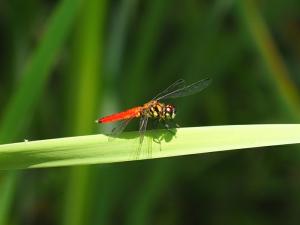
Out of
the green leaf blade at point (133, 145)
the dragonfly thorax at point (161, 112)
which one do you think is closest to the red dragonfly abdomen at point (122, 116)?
the dragonfly thorax at point (161, 112)

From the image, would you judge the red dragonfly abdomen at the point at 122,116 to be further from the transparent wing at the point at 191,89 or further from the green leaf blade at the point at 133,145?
the green leaf blade at the point at 133,145

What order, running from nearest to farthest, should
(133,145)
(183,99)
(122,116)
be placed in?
(133,145)
(122,116)
(183,99)

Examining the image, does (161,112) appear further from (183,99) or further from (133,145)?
(183,99)

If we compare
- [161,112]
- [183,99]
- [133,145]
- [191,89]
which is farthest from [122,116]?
[183,99]

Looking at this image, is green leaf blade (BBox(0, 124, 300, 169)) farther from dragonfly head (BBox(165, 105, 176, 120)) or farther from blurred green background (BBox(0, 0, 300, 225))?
→ blurred green background (BBox(0, 0, 300, 225))

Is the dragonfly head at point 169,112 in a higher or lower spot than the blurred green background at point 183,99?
lower

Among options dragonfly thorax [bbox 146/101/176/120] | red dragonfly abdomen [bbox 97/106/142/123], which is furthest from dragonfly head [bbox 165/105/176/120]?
red dragonfly abdomen [bbox 97/106/142/123]

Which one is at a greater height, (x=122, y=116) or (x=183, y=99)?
(x=183, y=99)

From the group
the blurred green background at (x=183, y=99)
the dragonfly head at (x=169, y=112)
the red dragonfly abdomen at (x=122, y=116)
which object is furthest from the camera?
the blurred green background at (x=183, y=99)

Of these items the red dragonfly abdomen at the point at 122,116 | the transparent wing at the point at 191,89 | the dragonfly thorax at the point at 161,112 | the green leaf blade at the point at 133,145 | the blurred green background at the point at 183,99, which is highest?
the blurred green background at the point at 183,99

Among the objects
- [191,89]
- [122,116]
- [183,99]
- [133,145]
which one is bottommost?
[133,145]
